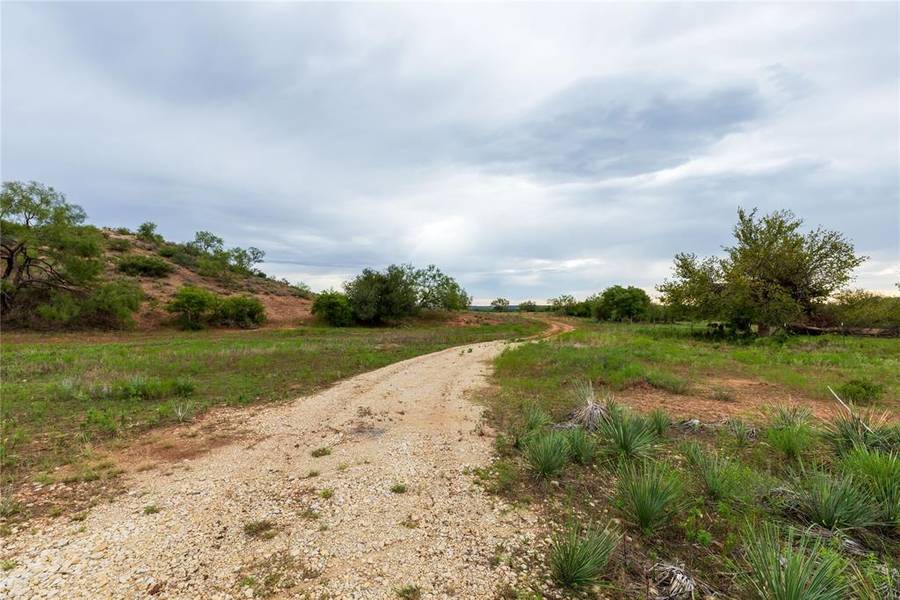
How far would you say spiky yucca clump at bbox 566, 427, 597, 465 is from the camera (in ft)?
18.3

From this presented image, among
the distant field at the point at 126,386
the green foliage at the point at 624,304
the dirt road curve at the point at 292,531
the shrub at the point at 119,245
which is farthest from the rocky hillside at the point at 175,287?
the green foliage at the point at 624,304

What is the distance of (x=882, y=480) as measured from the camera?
13.0 feet

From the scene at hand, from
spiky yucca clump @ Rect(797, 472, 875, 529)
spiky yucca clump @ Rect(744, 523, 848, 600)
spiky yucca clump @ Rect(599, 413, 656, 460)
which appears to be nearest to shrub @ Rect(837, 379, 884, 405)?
spiky yucca clump @ Rect(599, 413, 656, 460)

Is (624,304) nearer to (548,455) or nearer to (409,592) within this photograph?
(548,455)

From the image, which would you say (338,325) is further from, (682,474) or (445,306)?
(682,474)

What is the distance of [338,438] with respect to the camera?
6953 mm

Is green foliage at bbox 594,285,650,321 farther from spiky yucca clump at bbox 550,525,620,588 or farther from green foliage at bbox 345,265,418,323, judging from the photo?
spiky yucca clump at bbox 550,525,620,588

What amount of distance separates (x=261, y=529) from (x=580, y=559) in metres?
3.34

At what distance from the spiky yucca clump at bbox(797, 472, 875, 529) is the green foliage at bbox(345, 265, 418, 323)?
1650 inches

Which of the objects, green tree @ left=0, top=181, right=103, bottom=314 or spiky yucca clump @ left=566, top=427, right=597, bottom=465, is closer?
spiky yucca clump @ left=566, top=427, right=597, bottom=465

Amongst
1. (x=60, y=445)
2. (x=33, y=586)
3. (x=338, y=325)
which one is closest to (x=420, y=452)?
(x=33, y=586)

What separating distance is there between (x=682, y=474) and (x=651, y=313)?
6584 centimetres

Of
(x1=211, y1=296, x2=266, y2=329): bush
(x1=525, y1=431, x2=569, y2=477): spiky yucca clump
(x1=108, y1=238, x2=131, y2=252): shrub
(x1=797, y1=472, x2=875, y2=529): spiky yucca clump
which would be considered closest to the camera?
(x1=797, y1=472, x2=875, y2=529): spiky yucca clump

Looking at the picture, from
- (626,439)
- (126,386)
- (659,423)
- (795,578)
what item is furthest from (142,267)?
(795,578)
